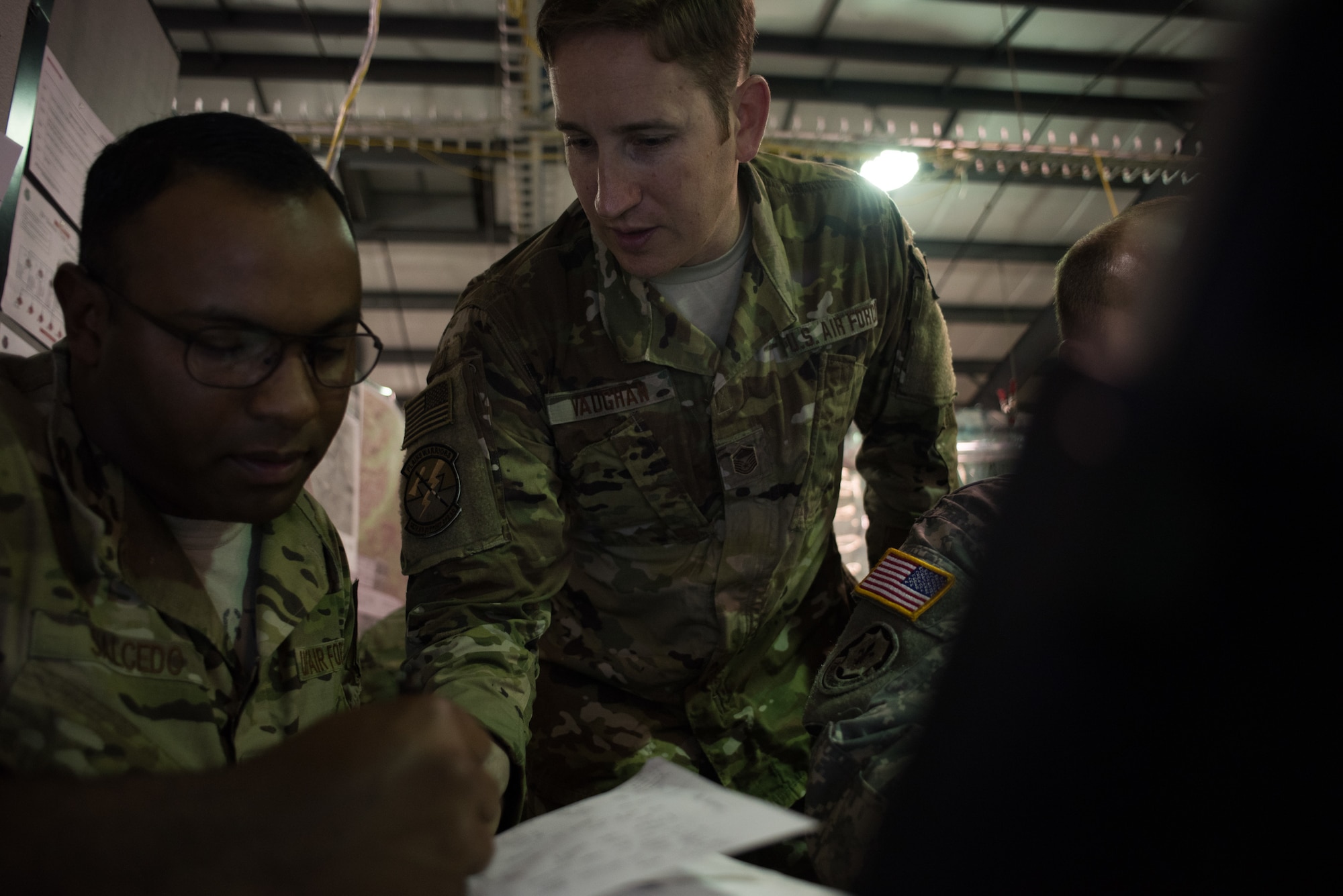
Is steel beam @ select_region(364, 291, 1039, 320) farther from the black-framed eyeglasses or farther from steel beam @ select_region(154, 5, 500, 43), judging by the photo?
the black-framed eyeglasses


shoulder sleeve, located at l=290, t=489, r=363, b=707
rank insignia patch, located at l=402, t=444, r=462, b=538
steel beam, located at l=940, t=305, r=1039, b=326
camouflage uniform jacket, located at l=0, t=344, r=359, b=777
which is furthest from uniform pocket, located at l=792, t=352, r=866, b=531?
steel beam, located at l=940, t=305, r=1039, b=326

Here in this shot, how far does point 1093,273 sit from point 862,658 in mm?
699

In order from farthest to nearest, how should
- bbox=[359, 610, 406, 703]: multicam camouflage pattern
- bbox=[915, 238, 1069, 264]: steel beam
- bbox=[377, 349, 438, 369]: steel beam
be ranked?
1. bbox=[377, 349, 438, 369]: steel beam
2. bbox=[915, 238, 1069, 264]: steel beam
3. bbox=[359, 610, 406, 703]: multicam camouflage pattern

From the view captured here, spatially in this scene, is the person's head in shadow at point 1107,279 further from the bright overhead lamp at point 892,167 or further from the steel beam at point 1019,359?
the steel beam at point 1019,359

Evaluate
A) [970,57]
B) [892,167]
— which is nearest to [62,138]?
[892,167]

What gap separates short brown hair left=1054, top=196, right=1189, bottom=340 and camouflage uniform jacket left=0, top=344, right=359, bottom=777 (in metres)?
1.14

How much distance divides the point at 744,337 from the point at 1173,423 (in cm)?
115

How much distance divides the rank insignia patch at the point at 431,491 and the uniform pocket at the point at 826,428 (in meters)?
0.57

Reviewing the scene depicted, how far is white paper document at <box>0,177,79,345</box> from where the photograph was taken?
1.28 metres

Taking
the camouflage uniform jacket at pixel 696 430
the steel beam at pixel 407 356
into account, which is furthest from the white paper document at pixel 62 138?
the steel beam at pixel 407 356

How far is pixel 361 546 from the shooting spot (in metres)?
2.79

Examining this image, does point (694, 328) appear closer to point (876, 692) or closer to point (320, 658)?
point (876, 692)

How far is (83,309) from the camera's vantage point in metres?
0.85

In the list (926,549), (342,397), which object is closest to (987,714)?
(342,397)
